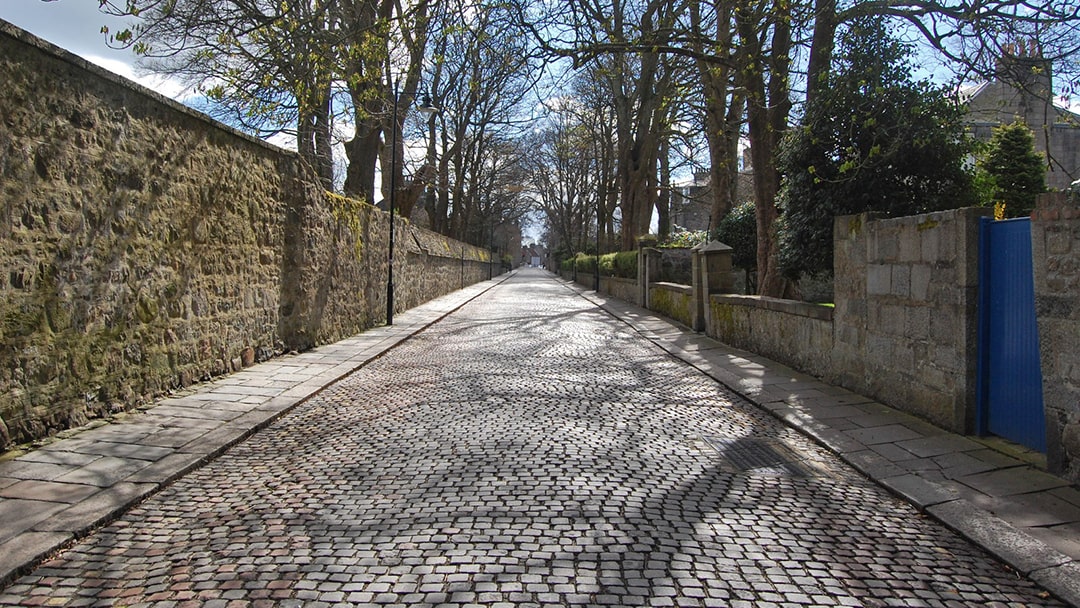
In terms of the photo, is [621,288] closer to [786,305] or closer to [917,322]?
[786,305]

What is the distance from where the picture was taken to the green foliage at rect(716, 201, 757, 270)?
1709cm

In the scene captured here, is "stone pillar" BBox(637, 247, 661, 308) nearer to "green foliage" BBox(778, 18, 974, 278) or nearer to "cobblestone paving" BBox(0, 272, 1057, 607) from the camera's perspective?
"green foliage" BBox(778, 18, 974, 278)

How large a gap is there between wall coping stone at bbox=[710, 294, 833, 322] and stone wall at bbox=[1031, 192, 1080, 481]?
336 centimetres

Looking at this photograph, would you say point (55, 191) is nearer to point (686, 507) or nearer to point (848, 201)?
point (686, 507)

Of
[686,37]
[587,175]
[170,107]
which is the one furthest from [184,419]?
[587,175]

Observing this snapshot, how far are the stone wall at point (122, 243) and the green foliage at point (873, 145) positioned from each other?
7.27 m

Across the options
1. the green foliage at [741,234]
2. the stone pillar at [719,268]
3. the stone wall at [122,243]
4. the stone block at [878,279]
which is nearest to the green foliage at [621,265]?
the green foliage at [741,234]

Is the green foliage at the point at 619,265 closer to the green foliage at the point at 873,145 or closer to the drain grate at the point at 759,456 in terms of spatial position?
the green foliage at the point at 873,145

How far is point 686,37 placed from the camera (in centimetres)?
1112

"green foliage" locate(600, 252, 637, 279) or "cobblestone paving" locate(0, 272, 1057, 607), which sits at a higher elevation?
"green foliage" locate(600, 252, 637, 279)

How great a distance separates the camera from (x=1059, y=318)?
412cm

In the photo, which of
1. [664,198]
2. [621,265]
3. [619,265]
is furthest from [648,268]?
[664,198]

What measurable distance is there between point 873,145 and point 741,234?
29.4 ft

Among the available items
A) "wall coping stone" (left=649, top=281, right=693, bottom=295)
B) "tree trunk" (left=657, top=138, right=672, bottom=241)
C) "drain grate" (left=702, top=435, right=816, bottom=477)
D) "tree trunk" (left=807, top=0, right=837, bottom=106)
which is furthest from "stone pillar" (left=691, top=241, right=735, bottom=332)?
"tree trunk" (left=657, top=138, right=672, bottom=241)
